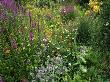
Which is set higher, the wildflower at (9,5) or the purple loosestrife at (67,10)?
the wildflower at (9,5)

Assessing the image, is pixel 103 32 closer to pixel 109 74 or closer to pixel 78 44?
pixel 78 44

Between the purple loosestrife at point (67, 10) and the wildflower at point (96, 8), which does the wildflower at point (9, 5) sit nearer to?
the purple loosestrife at point (67, 10)

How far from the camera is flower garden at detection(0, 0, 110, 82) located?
20.7 feet

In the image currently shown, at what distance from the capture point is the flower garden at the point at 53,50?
6.30 meters

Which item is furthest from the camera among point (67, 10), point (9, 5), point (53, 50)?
point (67, 10)

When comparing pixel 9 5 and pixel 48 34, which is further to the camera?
pixel 48 34

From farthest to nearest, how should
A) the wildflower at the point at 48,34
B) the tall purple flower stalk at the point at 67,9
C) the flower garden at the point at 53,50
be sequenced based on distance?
the tall purple flower stalk at the point at 67,9 → the wildflower at the point at 48,34 → the flower garden at the point at 53,50

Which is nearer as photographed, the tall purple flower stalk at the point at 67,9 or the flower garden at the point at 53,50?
the flower garden at the point at 53,50

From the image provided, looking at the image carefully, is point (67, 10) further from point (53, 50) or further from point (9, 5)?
point (53, 50)

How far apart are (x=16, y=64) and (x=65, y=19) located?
3.87 metres

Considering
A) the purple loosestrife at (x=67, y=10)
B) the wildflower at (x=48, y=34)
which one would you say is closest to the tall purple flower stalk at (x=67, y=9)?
the purple loosestrife at (x=67, y=10)

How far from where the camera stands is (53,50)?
694cm

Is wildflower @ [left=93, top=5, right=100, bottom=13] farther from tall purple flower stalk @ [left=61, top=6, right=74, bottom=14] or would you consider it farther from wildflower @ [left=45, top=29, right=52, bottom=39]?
wildflower @ [left=45, top=29, right=52, bottom=39]

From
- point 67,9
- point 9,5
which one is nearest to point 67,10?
point 67,9
